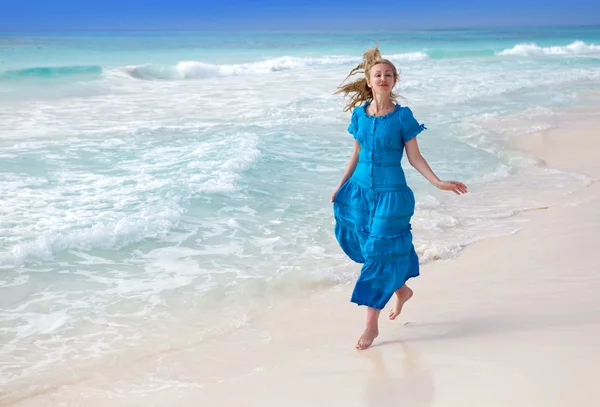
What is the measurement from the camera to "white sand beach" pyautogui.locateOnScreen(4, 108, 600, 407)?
10.4ft

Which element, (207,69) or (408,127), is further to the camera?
(207,69)

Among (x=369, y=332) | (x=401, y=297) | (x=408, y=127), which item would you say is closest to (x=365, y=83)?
(x=408, y=127)

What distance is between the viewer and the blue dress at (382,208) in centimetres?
368

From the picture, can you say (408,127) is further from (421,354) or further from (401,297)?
(421,354)

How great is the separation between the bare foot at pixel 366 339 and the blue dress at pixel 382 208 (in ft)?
0.52

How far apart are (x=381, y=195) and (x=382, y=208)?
0.08 meters

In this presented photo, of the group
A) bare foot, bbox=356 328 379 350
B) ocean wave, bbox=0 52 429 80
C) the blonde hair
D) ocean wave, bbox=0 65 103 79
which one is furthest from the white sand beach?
ocean wave, bbox=0 65 103 79

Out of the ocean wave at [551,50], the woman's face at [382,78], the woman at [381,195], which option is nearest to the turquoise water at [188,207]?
the woman at [381,195]

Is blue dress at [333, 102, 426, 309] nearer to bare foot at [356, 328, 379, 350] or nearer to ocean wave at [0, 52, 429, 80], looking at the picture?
bare foot at [356, 328, 379, 350]

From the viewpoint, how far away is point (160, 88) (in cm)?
2225

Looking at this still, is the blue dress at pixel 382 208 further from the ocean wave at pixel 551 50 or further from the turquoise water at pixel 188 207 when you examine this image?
the ocean wave at pixel 551 50

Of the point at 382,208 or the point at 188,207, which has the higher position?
the point at 382,208

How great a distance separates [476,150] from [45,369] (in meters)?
7.42

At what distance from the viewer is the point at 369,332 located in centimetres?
377
